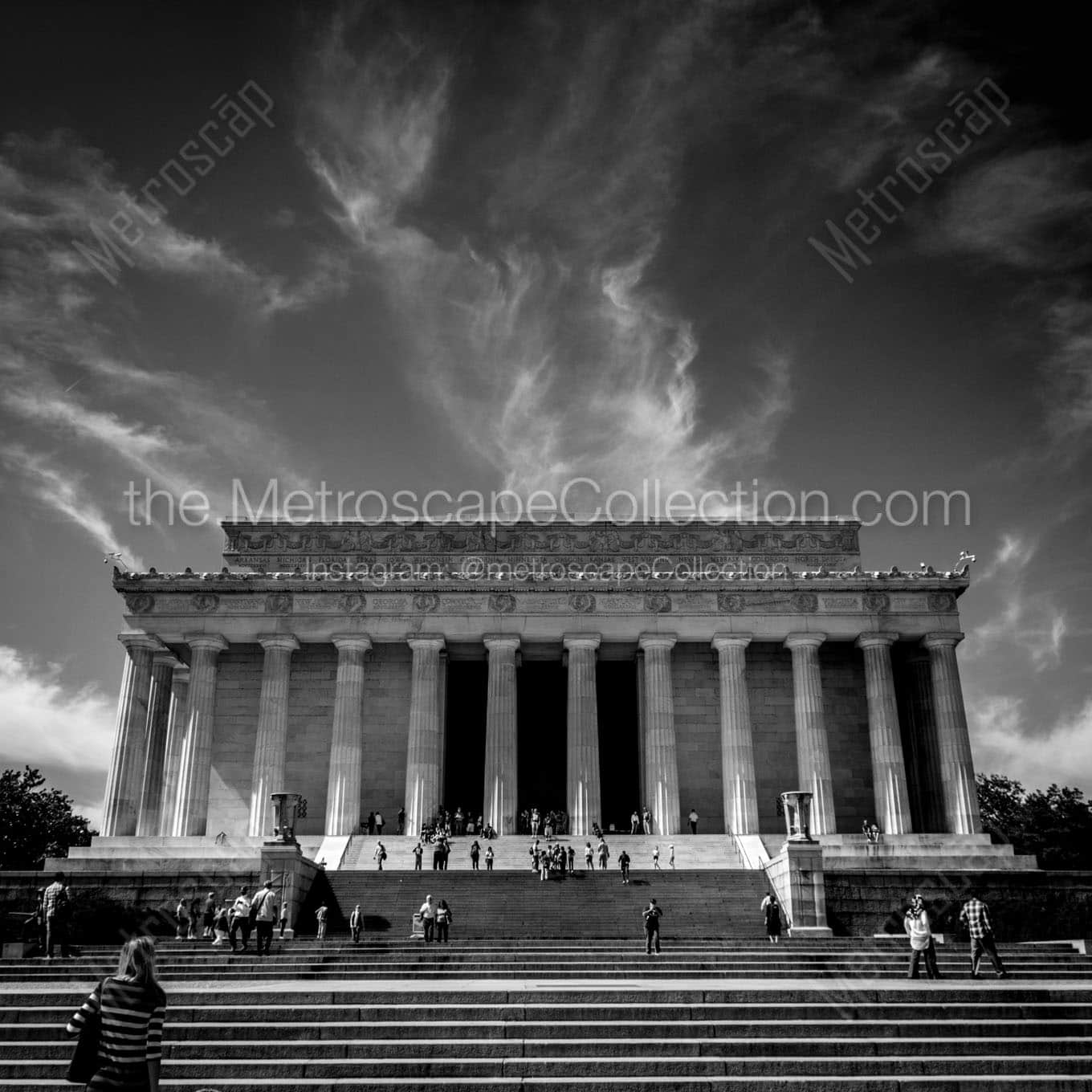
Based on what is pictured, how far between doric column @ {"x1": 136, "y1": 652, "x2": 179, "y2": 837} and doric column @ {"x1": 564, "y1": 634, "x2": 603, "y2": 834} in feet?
60.1

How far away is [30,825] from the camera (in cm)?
6619

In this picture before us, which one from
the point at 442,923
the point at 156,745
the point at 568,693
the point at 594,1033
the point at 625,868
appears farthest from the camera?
the point at 156,745

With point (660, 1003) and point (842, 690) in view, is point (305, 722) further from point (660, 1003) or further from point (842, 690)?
point (660, 1003)

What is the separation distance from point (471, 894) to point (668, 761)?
15105mm

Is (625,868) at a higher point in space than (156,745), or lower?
lower

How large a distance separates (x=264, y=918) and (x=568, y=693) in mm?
25754

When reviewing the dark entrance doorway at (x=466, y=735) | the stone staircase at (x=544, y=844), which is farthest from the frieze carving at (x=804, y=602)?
the dark entrance doorway at (x=466, y=735)

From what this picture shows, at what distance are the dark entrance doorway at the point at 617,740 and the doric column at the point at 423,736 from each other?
10931 millimetres

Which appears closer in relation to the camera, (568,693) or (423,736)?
(423,736)

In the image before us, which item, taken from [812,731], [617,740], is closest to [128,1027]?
[812,731]

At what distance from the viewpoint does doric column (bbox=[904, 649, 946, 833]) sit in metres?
49.2

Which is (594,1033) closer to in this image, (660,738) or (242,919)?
(242,919)

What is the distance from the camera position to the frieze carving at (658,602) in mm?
49062

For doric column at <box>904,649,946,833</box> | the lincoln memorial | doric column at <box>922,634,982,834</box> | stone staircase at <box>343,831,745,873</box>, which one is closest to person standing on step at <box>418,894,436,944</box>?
stone staircase at <box>343,831,745,873</box>
